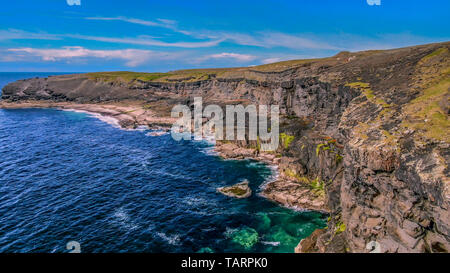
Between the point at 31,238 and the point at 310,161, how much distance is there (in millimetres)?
51816

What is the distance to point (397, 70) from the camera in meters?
47.2

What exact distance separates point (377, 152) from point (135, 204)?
4163 centimetres

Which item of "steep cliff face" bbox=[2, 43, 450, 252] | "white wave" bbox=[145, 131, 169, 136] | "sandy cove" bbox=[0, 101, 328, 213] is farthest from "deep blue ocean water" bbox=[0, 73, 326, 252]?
"white wave" bbox=[145, 131, 169, 136]

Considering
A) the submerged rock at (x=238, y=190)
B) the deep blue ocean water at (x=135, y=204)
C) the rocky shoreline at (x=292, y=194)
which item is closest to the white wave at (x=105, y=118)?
the deep blue ocean water at (x=135, y=204)

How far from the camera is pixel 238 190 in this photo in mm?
53219

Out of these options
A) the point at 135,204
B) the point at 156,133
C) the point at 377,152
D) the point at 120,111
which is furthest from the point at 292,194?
the point at 120,111

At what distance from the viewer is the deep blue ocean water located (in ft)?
128

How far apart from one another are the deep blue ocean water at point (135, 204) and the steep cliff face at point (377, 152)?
8159mm

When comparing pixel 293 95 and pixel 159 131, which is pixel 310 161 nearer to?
pixel 293 95

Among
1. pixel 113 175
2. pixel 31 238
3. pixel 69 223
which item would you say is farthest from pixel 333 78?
pixel 31 238

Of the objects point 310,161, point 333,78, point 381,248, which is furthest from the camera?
point 333,78

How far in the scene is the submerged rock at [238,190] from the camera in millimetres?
52000

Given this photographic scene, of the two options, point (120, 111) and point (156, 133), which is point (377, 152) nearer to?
point (156, 133)

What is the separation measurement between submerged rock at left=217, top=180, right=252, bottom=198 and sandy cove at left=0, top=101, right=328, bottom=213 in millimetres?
3281
